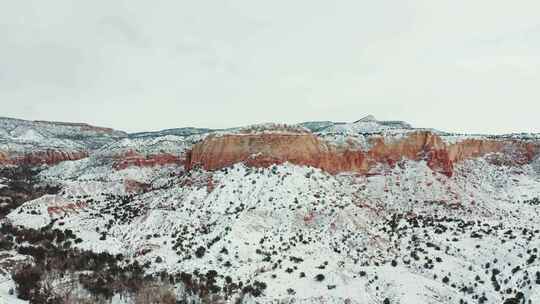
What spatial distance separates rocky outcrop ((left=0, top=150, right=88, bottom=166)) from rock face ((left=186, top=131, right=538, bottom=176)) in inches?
2499

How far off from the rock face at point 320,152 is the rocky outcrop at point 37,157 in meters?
63.5

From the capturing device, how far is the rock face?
2099 inches

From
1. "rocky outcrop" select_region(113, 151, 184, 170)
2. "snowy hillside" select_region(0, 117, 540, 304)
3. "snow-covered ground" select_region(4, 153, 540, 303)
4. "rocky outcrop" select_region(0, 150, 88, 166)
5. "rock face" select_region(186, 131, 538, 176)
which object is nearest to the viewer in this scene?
"snowy hillside" select_region(0, 117, 540, 304)

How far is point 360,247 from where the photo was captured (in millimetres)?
38844

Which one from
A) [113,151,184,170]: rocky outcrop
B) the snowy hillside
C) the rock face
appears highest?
the rock face

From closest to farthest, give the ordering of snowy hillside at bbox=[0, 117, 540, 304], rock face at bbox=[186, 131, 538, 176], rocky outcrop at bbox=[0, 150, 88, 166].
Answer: snowy hillside at bbox=[0, 117, 540, 304], rock face at bbox=[186, 131, 538, 176], rocky outcrop at bbox=[0, 150, 88, 166]

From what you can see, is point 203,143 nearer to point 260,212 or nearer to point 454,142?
point 260,212

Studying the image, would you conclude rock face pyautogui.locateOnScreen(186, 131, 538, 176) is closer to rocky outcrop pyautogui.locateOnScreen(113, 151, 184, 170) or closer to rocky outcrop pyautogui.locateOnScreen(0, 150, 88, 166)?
rocky outcrop pyautogui.locateOnScreen(113, 151, 184, 170)

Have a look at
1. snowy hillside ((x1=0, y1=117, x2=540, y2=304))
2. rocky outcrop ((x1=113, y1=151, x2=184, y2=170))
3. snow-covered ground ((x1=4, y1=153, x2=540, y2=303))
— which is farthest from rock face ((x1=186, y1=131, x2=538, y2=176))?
rocky outcrop ((x1=113, y1=151, x2=184, y2=170))

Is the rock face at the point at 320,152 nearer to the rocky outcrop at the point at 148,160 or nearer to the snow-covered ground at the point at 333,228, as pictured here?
the snow-covered ground at the point at 333,228

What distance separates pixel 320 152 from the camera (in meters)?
55.4

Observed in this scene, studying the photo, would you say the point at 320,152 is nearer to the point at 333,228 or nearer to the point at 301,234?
the point at 333,228

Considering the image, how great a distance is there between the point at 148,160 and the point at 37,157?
47.9 metres

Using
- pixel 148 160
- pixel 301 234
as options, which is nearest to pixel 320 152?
pixel 301 234
